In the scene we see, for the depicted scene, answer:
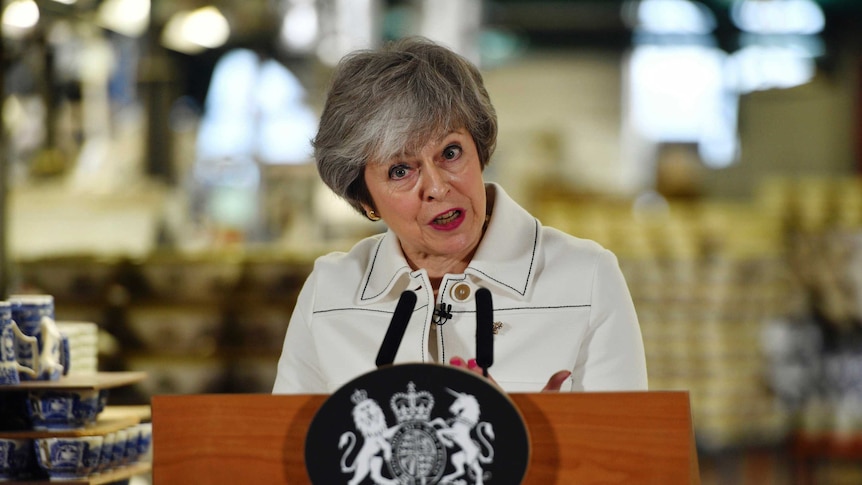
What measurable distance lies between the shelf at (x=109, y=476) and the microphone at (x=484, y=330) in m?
0.86

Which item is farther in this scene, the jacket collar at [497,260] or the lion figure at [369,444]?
the jacket collar at [497,260]

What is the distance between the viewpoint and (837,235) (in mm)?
6656

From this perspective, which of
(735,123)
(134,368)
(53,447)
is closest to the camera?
(53,447)

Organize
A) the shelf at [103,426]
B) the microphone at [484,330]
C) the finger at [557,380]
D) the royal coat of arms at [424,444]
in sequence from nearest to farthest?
the royal coat of arms at [424,444], the microphone at [484,330], the finger at [557,380], the shelf at [103,426]

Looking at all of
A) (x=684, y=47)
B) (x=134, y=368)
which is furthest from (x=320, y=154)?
(x=684, y=47)

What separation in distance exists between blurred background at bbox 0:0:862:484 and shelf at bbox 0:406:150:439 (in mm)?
712

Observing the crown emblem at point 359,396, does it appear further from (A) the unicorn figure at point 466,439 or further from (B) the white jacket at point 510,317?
(B) the white jacket at point 510,317

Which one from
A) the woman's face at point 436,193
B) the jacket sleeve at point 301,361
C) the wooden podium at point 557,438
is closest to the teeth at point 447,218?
the woman's face at point 436,193

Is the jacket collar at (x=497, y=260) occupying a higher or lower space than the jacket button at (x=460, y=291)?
higher

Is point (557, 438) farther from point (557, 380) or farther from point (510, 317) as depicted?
point (510, 317)

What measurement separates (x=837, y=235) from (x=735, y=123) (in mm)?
10123

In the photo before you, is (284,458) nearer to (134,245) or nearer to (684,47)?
(134,245)

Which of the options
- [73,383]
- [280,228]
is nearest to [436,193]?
[73,383]

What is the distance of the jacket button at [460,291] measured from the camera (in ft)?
6.31
